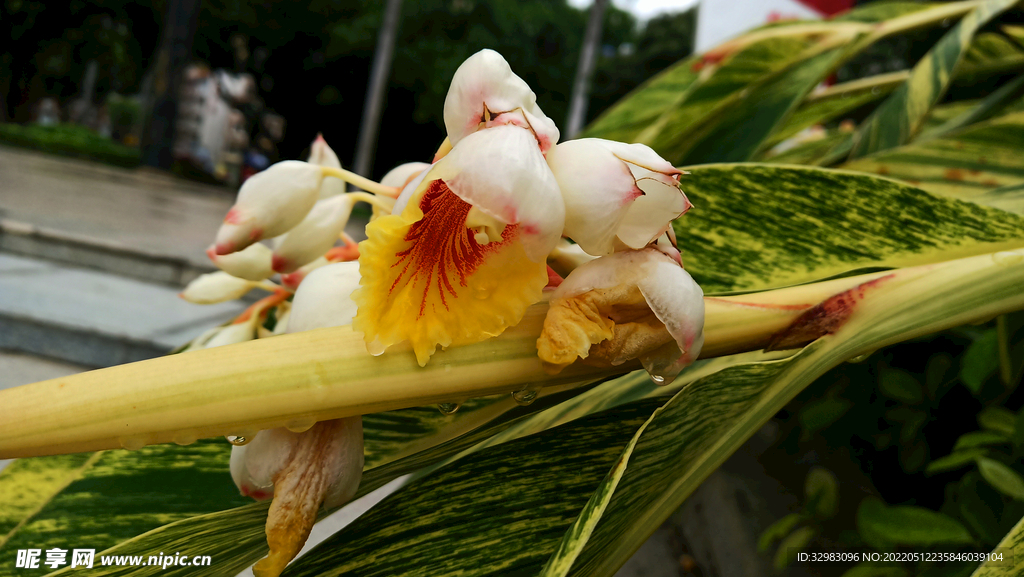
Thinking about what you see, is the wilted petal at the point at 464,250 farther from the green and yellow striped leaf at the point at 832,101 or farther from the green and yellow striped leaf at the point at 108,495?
the green and yellow striped leaf at the point at 832,101

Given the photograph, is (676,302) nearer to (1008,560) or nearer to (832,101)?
(1008,560)

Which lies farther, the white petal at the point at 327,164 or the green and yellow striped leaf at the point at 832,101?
the green and yellow striped leaf at the point at 832,101

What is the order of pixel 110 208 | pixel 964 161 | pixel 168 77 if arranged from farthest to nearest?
pixel 168 77 → pixel 110 208 → pixel 964 161

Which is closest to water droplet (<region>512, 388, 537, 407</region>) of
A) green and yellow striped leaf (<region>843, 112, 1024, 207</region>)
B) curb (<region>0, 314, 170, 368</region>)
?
green and yellow striped leaf (<region>843, 112, 1024, 207</region>)

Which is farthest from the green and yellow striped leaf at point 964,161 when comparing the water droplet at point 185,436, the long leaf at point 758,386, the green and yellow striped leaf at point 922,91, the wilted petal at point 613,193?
the water droplet at point 185,436

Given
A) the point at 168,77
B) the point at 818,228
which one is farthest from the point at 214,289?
the point at 168,77

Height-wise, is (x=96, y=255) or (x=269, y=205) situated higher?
(x=269, y=205)

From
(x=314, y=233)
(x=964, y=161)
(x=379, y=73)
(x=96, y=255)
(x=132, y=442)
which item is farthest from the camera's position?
(x=379, y=73)

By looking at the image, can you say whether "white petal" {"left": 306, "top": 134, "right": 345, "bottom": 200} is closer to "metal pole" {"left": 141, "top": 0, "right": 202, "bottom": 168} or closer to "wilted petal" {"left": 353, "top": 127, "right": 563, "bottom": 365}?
"wilted petal" {"left": 353, "top": 127, "right": 563, "bottom": 365}
